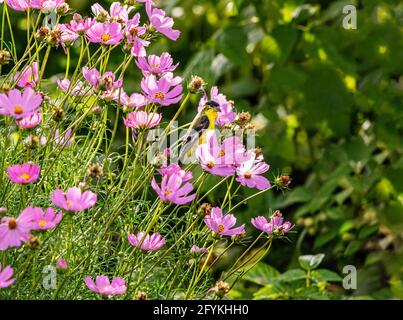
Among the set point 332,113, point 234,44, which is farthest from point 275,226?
point 332,113

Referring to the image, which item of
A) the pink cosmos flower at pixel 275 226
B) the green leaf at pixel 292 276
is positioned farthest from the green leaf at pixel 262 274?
the pink cosmos flower at pixel 275 226

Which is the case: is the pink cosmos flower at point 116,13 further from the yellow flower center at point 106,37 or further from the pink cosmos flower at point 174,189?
the pink cosmos flower at point 174,189

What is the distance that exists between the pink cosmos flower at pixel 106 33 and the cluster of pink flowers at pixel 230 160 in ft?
0.49

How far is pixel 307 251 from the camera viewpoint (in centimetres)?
240

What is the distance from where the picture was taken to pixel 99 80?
987 millimetres

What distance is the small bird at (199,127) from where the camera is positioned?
1.06m

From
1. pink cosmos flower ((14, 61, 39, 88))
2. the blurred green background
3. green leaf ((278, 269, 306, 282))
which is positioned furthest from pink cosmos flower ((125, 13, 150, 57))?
the blurred green background

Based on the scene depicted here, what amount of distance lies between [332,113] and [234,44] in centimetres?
31

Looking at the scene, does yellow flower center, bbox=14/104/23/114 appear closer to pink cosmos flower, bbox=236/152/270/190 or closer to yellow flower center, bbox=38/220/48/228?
yellow flower center, bbox=38/220/48/228

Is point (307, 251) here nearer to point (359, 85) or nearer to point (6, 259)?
point (359, 85)

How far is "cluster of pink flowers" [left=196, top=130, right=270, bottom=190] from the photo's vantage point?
988mm

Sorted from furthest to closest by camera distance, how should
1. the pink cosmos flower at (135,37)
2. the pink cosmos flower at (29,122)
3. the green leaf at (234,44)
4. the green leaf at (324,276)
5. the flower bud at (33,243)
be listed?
the green leaf at (234,44) → the green leaf at (324,276) → the pink cosmos flower at (135,37) → the pink cosmos flower at (29,122) → the flower bud at (33,243)

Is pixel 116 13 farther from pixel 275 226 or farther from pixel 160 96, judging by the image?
pixel 275 226
